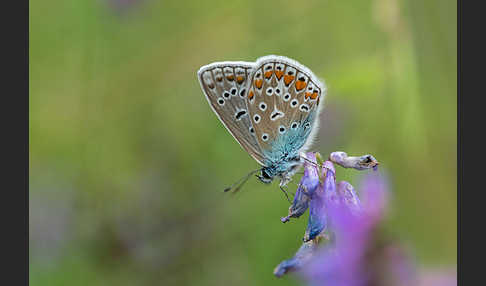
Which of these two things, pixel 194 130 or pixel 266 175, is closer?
pixel 266 175

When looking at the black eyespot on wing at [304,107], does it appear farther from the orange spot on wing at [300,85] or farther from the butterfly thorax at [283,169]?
the butterfly thorax at [283,169]

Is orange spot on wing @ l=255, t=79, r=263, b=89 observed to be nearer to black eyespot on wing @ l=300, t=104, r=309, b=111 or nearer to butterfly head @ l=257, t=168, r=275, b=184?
black eyespot on wing @ l=300, t=104, r=309, b=111

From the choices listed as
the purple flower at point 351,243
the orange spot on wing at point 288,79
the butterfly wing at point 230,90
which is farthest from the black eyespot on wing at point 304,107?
the purple flower at point 351,243

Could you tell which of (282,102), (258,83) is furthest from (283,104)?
(258,83)

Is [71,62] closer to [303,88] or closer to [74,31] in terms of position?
[74,31]

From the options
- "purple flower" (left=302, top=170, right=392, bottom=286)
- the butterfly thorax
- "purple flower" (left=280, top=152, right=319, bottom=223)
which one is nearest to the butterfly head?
the butterfly thorax

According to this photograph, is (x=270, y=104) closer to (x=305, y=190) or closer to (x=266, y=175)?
(x=266, y=175)

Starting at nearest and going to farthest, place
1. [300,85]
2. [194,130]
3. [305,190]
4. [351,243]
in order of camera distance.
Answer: [351,243] → [305,190] → [300,85] → [194,130]
